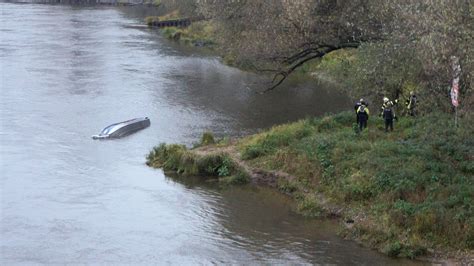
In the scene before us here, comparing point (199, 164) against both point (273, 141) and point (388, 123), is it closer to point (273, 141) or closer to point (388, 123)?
point (273, 141)

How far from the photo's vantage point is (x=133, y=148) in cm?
3325

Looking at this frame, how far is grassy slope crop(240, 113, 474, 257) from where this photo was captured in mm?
20378

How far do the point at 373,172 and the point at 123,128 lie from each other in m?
14.9

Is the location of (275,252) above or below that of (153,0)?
below

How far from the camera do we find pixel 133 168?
2947cm

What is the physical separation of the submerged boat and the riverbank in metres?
4.79

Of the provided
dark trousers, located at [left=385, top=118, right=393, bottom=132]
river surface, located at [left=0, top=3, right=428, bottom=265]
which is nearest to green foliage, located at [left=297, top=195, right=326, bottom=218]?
river surface, located at [left=0, top=3, right=428, bottom=265]

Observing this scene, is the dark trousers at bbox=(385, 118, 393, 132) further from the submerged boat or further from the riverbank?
the submerged boat

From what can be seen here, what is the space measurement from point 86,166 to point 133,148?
3.98 metres

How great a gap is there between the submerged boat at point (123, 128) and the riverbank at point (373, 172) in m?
4.79

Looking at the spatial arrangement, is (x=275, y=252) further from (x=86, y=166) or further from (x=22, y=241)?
(x=86, y=166)

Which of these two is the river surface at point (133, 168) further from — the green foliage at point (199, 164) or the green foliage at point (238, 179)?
the green foliage at point (199, 164)

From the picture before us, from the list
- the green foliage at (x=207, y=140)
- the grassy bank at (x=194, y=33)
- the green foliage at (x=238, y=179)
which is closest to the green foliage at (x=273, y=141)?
the green foliage at (x=238, y=179)

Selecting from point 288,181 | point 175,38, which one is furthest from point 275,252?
point 175,38
